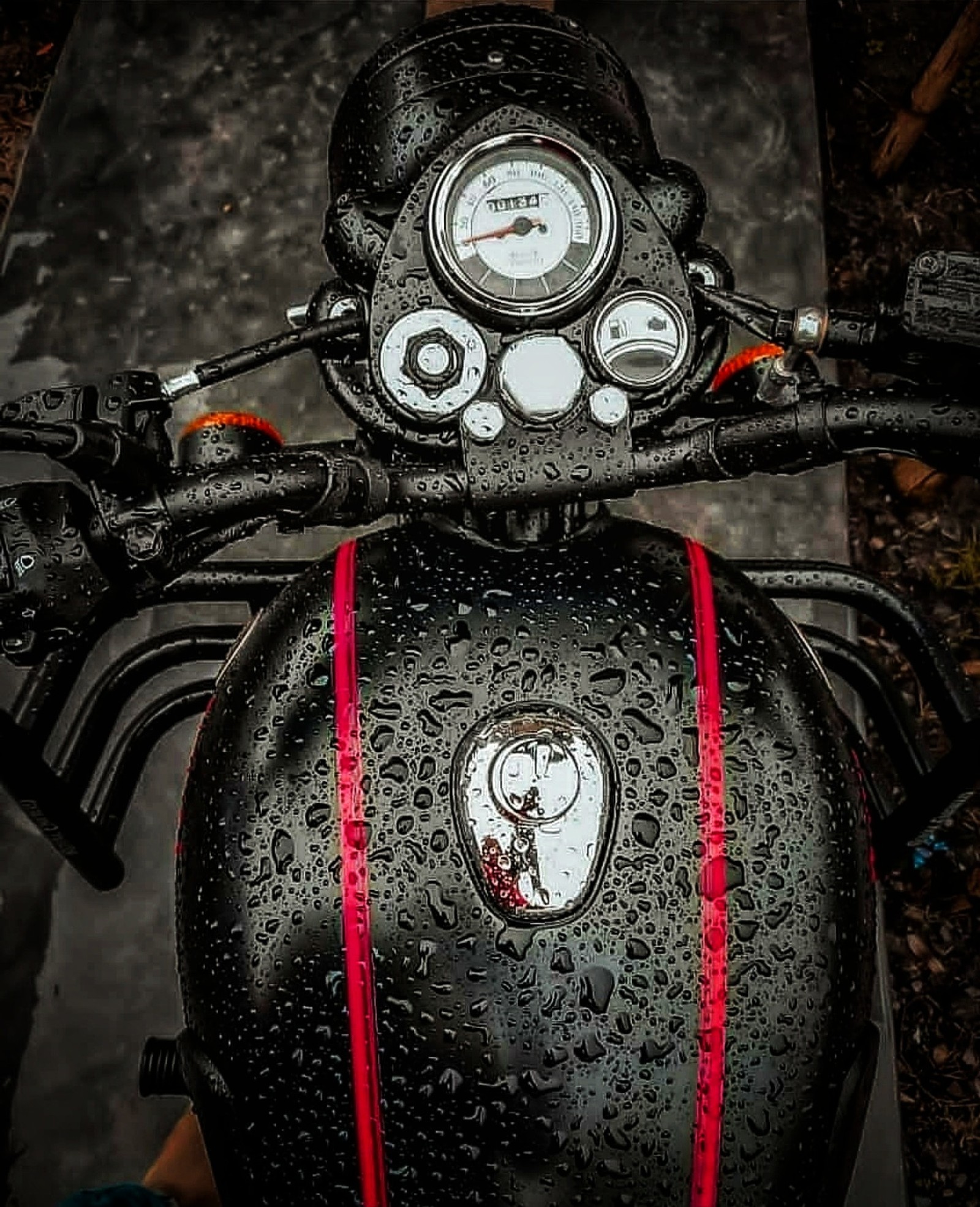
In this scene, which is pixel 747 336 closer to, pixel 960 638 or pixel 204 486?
pixel 960 638

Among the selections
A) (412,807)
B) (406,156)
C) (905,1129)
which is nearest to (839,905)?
(412,807)

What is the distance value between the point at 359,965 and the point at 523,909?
0.19 m

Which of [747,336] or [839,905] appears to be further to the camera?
[747,336]

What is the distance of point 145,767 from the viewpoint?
Result: 93.4 inches

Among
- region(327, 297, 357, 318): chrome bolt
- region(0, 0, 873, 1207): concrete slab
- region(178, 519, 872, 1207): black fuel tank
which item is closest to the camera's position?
region(178, 519, 872, 1207): black fuel tank

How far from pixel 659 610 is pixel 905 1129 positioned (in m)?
1.52

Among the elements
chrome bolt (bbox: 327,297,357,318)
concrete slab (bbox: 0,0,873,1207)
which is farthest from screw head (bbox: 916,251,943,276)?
concrete slab (bbox: 0,0,873,1207)

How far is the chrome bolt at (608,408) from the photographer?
1.37 m

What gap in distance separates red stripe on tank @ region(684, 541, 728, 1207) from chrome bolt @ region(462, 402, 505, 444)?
0.37 m

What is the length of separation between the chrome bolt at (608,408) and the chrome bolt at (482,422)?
0.35 ft

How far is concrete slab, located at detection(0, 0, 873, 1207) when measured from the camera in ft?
7.58

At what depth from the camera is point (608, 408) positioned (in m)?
1.37

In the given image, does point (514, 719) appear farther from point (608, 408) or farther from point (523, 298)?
point (523, 298)

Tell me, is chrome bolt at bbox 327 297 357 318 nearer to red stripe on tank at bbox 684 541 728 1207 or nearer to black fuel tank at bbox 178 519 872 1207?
black fuel tank at bbox 178 519 872 1207
